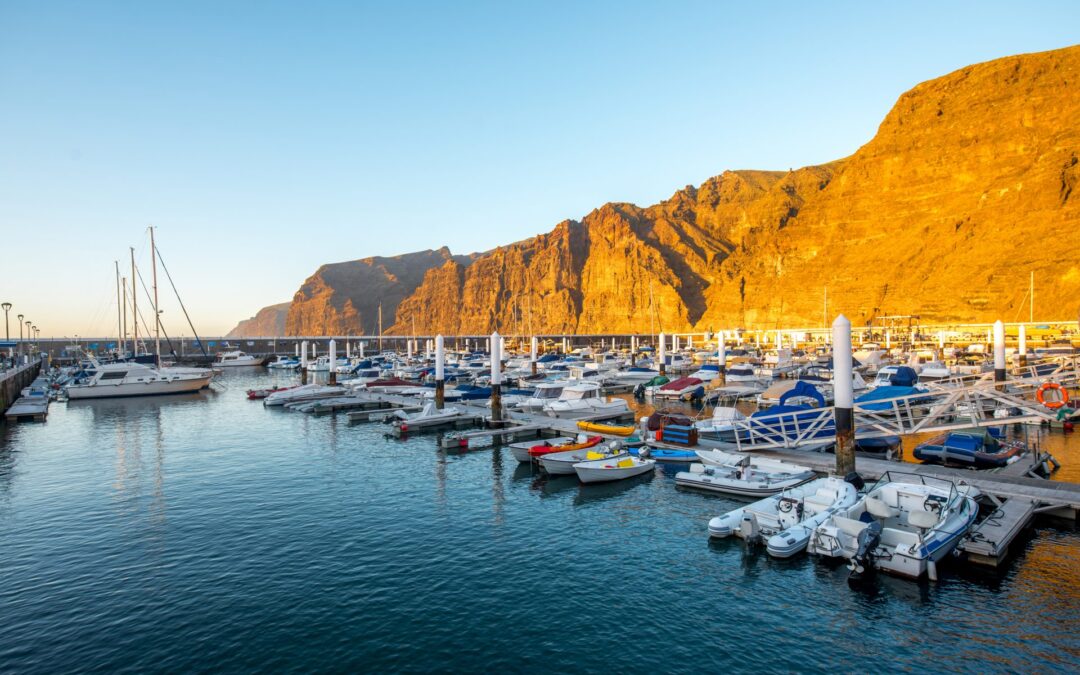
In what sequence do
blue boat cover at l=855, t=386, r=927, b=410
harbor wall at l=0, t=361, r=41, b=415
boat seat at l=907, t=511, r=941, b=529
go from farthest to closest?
harbor wall at l=0, t=361, r=41, b=415
blue boat cover at l=855, t=386, r=927, b=410
boat seat at l=907, t=511, r=941, b=529

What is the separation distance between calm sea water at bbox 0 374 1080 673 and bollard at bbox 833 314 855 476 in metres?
4.91

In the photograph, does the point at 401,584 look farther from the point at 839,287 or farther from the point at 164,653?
the point at 839,287

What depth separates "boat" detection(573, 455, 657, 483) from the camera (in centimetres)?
2897

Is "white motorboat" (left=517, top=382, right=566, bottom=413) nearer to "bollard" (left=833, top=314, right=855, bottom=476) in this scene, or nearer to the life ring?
"bollard" (left=833, top=314, right=855, bottom=476)

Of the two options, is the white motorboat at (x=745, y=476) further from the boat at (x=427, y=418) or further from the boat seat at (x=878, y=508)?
the boat at (x=427, y=418)

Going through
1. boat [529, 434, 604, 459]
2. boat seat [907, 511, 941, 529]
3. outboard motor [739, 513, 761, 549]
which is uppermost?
boat seat [907, 511, 941, 529]

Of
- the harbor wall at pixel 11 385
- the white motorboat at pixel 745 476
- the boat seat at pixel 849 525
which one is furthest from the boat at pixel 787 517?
the harbor wall at pixel 11 385

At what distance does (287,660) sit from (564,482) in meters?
17.6

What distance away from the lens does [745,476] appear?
26531mm

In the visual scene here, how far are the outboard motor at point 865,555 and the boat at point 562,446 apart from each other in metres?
16.5

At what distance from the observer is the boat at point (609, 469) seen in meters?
29.0

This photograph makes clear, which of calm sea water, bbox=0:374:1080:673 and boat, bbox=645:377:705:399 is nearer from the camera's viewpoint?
calm sea water, bbox=0:374:1080:673

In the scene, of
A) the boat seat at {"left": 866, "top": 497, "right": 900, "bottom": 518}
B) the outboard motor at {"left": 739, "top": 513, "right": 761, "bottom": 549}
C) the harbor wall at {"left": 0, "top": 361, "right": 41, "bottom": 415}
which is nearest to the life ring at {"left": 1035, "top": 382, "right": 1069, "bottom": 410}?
the boat seat at {"left": 866, "top": 497, "right": 900, "bottom": 518}

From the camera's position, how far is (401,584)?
18.2 m
